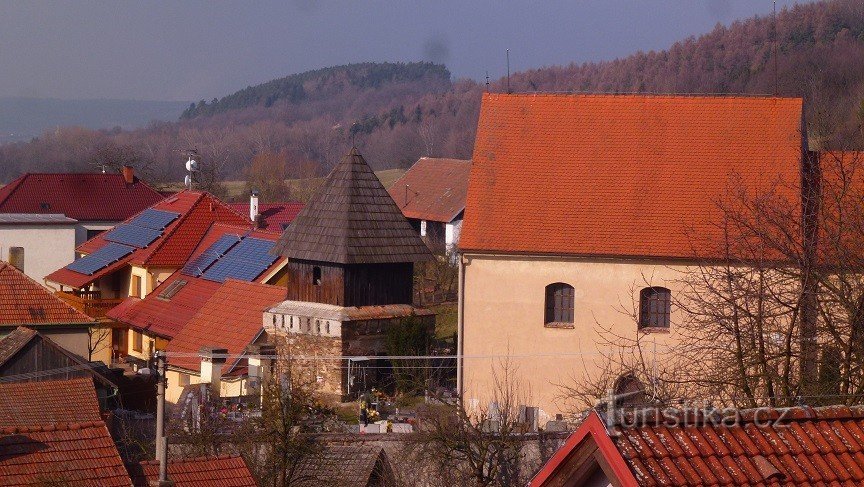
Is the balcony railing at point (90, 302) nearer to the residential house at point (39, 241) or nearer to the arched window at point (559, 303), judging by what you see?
the residential house at point (39, 241)

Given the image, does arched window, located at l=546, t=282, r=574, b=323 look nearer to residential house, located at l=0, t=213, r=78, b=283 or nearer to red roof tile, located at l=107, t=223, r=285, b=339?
red roof tile, located at l=107, t=223, r=285, b=339

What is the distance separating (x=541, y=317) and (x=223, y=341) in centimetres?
934

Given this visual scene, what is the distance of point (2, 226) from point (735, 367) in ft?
153

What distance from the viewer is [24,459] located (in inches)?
551

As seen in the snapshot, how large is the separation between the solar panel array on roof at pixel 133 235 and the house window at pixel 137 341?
20.5ft

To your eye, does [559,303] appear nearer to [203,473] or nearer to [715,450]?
[203,473]

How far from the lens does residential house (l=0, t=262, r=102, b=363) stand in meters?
33.0

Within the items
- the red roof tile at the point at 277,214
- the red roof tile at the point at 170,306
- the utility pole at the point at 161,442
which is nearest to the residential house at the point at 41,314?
the red roof tile at the point at 170,306

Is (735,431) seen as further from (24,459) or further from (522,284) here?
(522,284)

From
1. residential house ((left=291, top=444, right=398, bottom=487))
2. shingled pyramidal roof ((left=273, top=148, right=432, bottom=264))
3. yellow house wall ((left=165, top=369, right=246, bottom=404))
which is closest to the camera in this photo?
residential house ((left=291, top=444, right=398, bottom=487))

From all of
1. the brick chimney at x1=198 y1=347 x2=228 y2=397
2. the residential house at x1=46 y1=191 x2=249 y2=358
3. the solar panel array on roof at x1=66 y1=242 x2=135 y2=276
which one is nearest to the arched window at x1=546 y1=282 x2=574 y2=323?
the brick chimney at x1=198 y1=347 x2=228 y2=397

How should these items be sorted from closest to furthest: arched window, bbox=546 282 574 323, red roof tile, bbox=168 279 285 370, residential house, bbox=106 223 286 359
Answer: arched window, bbox=546 282 574 323, red roof tile, bbox=168 279 285 370, residential house, bbox=106 223 286 359

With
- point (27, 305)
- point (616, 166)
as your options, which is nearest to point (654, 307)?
point (616, 166)

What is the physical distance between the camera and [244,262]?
125 feet
